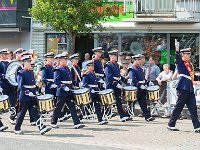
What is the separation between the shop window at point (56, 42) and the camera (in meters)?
25.8

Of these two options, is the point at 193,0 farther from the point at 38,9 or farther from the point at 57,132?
the point at 57,132

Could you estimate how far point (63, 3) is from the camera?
20703 millimetres

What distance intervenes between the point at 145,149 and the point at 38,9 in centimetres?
1070

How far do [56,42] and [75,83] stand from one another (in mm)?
10550

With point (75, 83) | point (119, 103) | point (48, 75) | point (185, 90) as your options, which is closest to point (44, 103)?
point (48, 75)

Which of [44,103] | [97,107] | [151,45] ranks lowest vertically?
[97,107]

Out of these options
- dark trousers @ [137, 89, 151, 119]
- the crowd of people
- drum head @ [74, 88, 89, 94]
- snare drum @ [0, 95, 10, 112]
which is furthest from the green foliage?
snare drum @ [0, 95, 10, 112]

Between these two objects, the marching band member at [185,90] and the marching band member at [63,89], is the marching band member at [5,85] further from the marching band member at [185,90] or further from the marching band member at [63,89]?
the marching band member at [185,90]

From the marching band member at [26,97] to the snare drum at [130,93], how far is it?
3.09 m

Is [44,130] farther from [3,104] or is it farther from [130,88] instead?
[130,88]

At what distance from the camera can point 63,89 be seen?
14.1 metres

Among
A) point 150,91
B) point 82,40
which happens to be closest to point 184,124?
point 150,91

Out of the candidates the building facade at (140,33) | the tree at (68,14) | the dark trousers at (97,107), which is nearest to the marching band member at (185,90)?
the dark trousers at (97,107)

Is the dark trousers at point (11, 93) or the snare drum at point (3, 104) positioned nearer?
the snare drum at point (3, 104)
